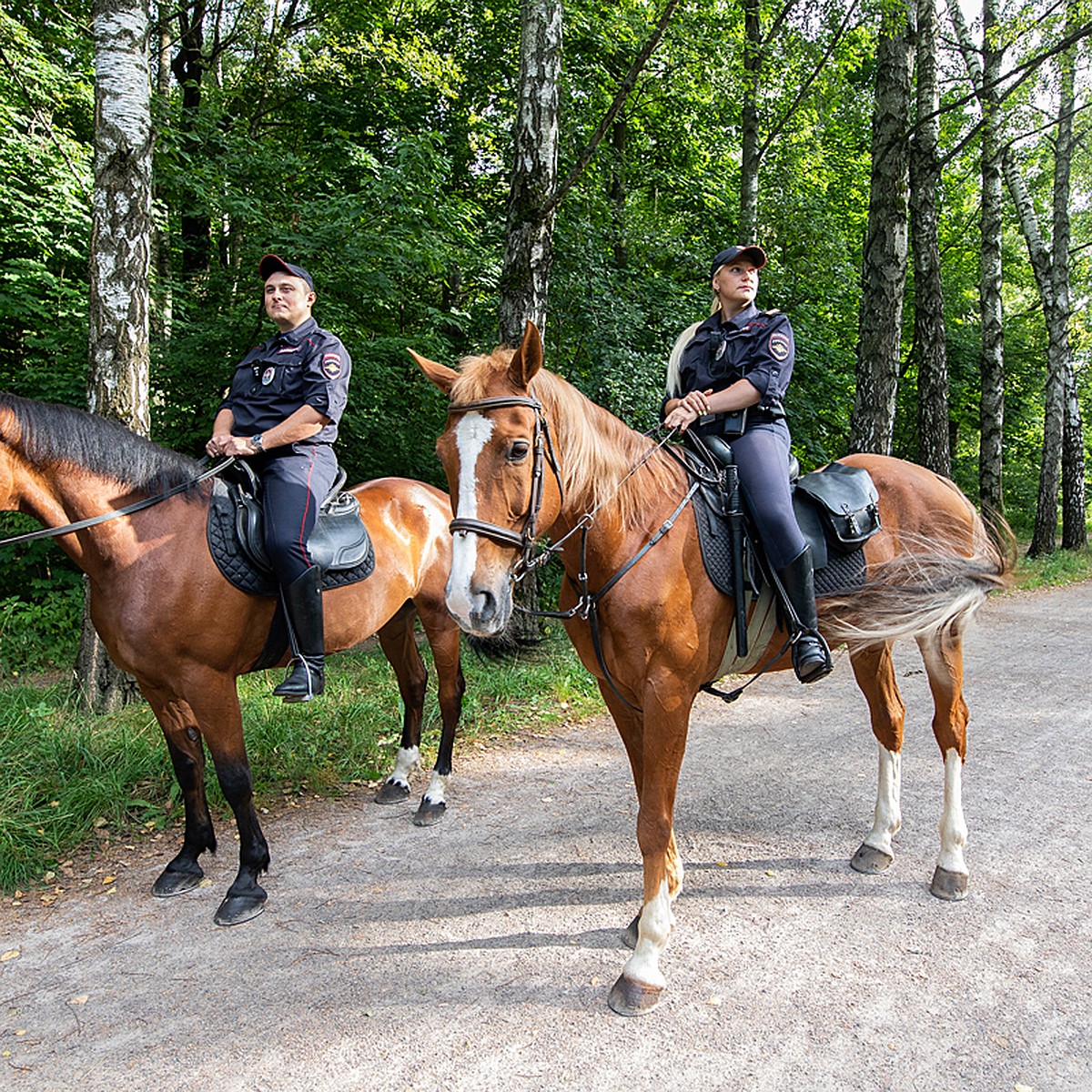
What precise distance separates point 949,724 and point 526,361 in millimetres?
2817

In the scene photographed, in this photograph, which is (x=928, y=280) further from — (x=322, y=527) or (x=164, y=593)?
(x=164, y=593)

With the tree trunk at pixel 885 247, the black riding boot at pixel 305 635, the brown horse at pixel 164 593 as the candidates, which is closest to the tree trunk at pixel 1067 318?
the tree trunk at pixel 885 247

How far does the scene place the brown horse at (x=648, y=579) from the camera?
2.51 meters

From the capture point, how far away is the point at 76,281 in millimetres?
9227

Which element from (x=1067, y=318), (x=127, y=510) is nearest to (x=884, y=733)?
(x=127, y=510)

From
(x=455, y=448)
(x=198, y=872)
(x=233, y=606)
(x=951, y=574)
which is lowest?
(x=198, y=872)

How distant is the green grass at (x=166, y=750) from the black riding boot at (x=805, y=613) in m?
3.05

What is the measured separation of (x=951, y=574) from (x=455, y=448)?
2406mm

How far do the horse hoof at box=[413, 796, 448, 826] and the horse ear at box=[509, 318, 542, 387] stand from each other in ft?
9.32

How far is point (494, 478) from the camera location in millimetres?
2510

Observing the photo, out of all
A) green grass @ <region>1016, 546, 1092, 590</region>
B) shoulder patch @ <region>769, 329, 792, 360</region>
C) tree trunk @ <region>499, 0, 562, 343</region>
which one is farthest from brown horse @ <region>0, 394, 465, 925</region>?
green grass @ <region>1016, 546, 1092, 590</region>

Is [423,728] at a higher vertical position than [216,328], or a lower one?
lower

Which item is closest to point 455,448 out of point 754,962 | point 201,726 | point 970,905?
point 201,726

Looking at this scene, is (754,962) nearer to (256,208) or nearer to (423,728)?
(423,728)
